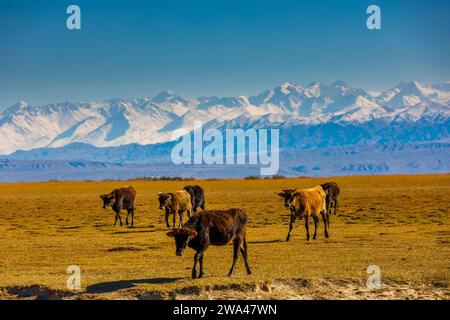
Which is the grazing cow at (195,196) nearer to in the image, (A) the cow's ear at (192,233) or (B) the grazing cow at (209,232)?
(B) the grazing cow at (209,232)

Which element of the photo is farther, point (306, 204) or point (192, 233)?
point (306, 204)

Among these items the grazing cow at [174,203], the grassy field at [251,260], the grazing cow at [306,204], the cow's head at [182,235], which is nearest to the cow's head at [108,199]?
the grassy field at [251,260]

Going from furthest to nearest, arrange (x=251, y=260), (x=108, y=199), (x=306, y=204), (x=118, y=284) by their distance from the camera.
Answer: (x=108, y=199), (x=306, y=204), (x=251, y=260), (x=118, y=284)

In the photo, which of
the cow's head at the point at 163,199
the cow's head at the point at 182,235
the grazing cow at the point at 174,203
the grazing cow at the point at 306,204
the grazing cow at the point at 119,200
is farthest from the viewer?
the grazing cow at the point at 119,200

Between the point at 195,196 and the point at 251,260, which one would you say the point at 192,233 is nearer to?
the point at 251,260

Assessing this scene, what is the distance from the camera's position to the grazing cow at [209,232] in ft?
53.4

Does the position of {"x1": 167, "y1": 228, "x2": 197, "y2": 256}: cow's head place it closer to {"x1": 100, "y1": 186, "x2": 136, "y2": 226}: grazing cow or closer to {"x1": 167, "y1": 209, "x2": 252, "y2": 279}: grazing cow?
{"x1": 167, "y1": 209, "x2": 252, "y2": 279}: grazing cow

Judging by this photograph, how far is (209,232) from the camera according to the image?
16859mm

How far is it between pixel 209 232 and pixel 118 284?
100 inches

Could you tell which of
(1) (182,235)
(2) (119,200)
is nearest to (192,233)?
(1) (182,235)

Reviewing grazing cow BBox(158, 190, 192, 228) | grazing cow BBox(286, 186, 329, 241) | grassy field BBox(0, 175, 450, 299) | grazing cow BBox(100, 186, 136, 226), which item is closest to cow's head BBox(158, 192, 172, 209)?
grazing cow BBox(158, 190, 192, 228)

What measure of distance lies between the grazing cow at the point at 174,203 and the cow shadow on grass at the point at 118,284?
47.1ft
